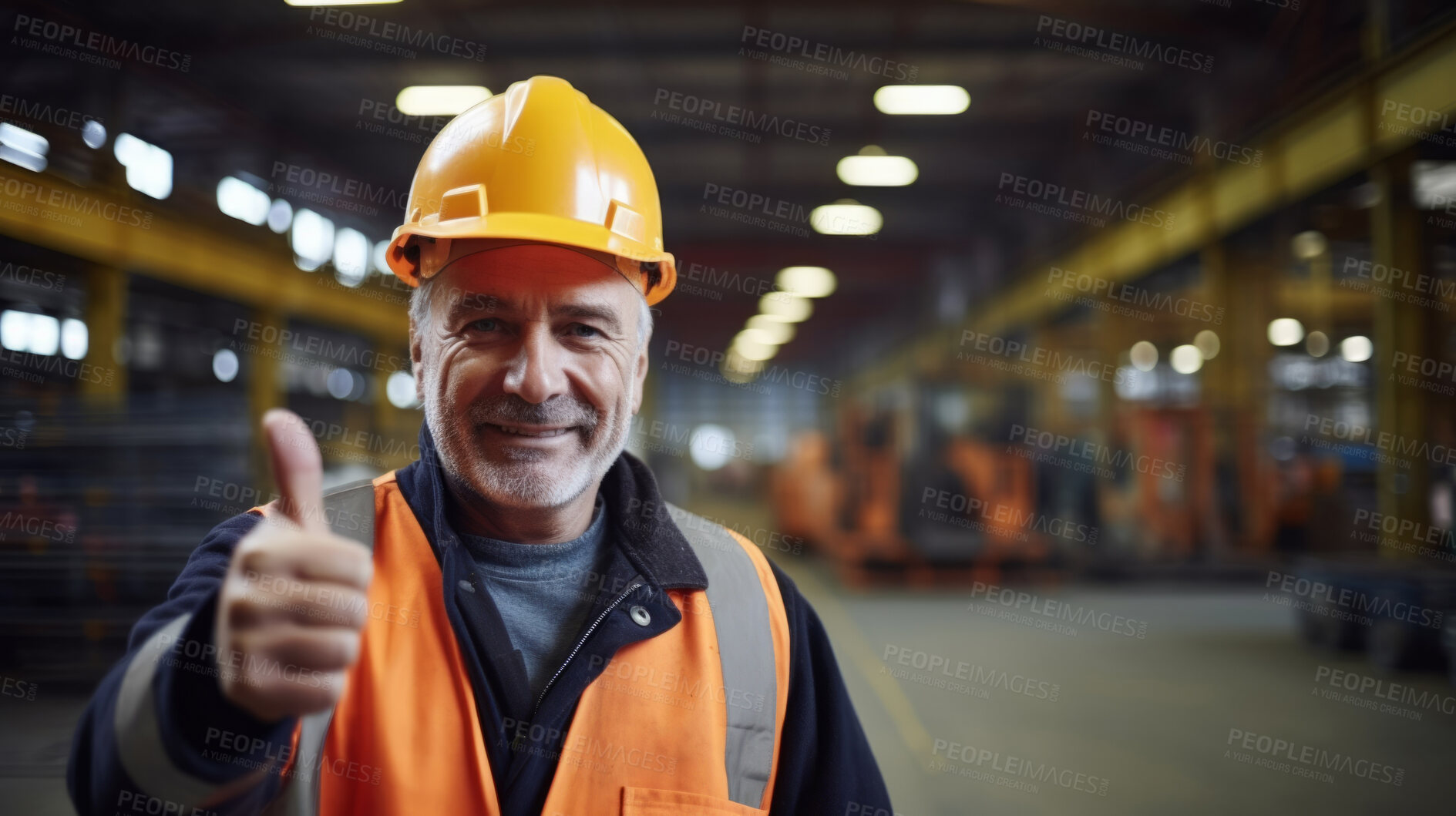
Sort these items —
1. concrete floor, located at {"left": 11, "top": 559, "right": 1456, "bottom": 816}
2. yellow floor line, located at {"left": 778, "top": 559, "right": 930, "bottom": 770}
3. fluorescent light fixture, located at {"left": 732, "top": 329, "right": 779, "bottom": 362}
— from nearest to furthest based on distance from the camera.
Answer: concrete floor, located at {"left": 11, "top": 559, "right": 1456, "bottom": 816}, yellow floor line, located at {"left": 778, "top": 559, "right": 930, "bottom": 770}, fluorescent light fixture, located at {"left": 732, "top": 329, "right": 779, "bottom": 362}

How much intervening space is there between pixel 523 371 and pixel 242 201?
1409 centimetres

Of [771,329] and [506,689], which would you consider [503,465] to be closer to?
[506,689]

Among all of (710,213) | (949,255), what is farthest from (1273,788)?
(949,255)

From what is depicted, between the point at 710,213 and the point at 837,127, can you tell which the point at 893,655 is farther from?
the point at 710,213

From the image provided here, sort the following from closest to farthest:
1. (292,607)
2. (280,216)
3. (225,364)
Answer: (292,607) → (280,216) → (225,364)

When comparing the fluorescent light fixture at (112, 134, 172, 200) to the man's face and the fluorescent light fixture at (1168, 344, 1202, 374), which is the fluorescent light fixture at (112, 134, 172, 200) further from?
the fluorescent light fixture at (1168, 344, 1202, 374)

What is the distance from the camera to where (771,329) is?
93.0 feet

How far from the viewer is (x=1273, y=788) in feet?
14.8

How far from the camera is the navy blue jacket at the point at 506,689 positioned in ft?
3.21

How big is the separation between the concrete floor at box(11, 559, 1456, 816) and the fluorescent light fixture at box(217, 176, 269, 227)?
10.2 metres

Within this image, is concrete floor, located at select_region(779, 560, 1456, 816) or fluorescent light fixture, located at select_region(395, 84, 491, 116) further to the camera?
fluorescent light fixture, located at select_region(395, 84, 491, 116)

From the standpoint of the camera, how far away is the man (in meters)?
1.28

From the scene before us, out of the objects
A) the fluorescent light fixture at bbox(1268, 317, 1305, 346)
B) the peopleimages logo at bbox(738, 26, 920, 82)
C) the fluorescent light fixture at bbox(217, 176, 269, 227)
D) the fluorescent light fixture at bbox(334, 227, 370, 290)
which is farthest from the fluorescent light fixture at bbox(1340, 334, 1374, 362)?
the fluorescent light fixture at bbox(217, 176, 269, 227)

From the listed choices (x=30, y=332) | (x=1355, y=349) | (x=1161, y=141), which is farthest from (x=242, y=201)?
(x=1355, y=349)
